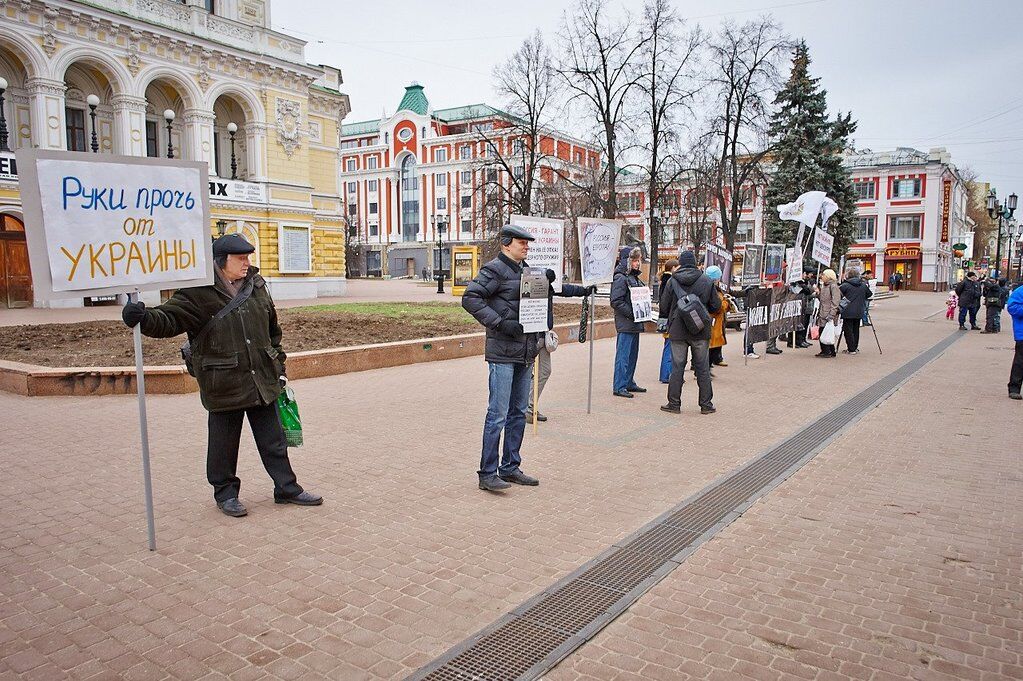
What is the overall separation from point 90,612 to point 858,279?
1520 centimetres

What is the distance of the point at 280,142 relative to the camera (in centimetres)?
3328

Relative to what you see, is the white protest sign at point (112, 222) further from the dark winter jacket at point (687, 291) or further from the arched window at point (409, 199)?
the arched window at point (409, 199)

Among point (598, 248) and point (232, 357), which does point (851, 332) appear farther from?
point (232, 357)

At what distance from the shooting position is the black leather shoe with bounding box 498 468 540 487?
5.99 m

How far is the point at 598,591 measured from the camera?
13.3 ft

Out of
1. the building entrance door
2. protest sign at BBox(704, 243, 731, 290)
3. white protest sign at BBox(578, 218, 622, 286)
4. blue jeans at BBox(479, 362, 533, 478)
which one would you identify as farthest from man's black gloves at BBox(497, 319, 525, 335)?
the building entrance door

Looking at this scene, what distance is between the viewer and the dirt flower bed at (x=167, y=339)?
38.1 ft

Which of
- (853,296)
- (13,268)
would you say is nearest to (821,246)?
(853,296)

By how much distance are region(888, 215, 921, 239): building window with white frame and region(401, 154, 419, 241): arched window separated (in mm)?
52537

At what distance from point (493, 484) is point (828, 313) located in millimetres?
11847

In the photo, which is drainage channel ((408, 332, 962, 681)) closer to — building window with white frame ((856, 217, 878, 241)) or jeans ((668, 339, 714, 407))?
jeans ((668, 339, 714, 407))

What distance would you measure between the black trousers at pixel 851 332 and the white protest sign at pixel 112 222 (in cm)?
1443

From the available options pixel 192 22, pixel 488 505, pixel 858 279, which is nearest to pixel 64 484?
pixel 488 505

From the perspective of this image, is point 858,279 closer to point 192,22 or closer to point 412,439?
point 412,439
